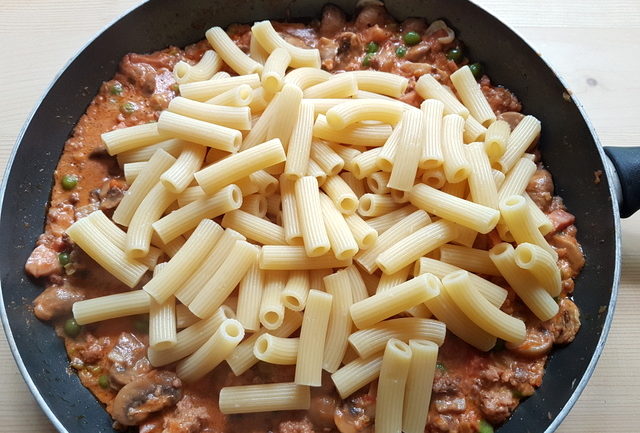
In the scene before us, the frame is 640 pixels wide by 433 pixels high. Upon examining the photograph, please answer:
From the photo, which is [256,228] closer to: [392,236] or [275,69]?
[392,236]

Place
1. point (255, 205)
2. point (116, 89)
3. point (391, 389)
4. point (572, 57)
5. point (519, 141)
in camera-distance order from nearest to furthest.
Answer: point (391, 389), point (255, 205), point (519, 141), point (116, 89), point (572, 57)

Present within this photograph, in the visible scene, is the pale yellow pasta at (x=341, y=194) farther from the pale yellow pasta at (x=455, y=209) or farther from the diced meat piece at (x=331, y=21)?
the diced meat piece at (x=331, y=21)

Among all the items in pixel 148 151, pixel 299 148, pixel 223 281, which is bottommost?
pixel 223 281

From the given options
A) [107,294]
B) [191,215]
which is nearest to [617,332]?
[191,215]

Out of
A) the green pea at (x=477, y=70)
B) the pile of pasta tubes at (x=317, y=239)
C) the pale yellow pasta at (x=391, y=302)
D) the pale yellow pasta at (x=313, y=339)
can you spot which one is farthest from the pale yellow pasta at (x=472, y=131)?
the pale yellow pasta at (x=313, y=339)

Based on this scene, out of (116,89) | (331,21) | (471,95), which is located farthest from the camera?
(331,21)

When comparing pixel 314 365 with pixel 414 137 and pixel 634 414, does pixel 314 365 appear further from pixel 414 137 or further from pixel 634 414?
pixel 634 414

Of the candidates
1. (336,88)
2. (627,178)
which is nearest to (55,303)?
(336,88)
